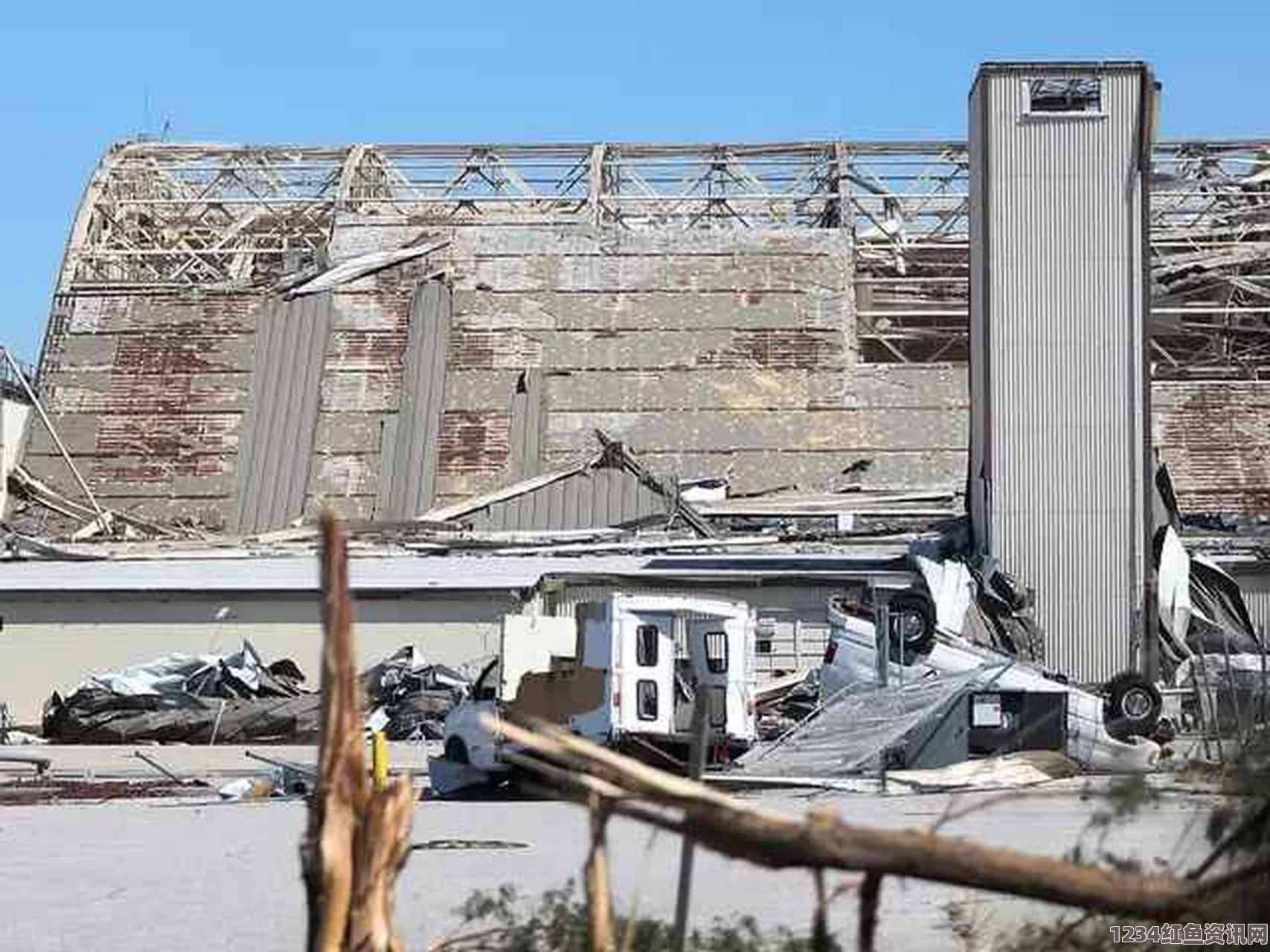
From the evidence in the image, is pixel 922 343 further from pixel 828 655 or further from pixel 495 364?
pixel 828 655

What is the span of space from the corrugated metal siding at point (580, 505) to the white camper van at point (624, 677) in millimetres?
21815

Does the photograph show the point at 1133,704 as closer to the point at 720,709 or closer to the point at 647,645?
the point at 720,709

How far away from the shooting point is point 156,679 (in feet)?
117

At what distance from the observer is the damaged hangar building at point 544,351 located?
1972 inches

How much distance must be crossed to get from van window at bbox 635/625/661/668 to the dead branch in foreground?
17064 millimetres

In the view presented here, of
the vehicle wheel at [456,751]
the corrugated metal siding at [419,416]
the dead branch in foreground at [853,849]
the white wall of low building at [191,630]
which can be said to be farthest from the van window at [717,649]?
the corrugated metal siding at [419,416]

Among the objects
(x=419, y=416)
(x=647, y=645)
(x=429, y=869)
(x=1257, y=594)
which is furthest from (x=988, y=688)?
(x=419, y=416)

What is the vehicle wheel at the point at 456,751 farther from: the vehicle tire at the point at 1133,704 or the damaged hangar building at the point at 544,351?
the damaged hangar building at the point at 544,351

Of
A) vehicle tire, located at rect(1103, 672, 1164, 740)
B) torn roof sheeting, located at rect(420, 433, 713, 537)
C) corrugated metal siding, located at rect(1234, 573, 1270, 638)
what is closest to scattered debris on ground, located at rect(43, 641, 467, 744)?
torn roof sheeting, located at rect(420, 433, 713, 537)

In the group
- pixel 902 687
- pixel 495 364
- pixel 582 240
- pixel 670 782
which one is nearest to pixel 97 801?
pixel 902 687

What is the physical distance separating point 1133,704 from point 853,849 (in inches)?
835

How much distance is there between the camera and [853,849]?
468 cm

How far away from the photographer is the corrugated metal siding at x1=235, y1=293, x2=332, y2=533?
52438 mm

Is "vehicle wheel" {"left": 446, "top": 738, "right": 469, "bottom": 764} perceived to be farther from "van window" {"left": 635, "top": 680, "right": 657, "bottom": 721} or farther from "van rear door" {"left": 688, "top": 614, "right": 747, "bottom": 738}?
"van rear door" {"left": 688, "top": 614, "right": 747, "bottom": 738}
